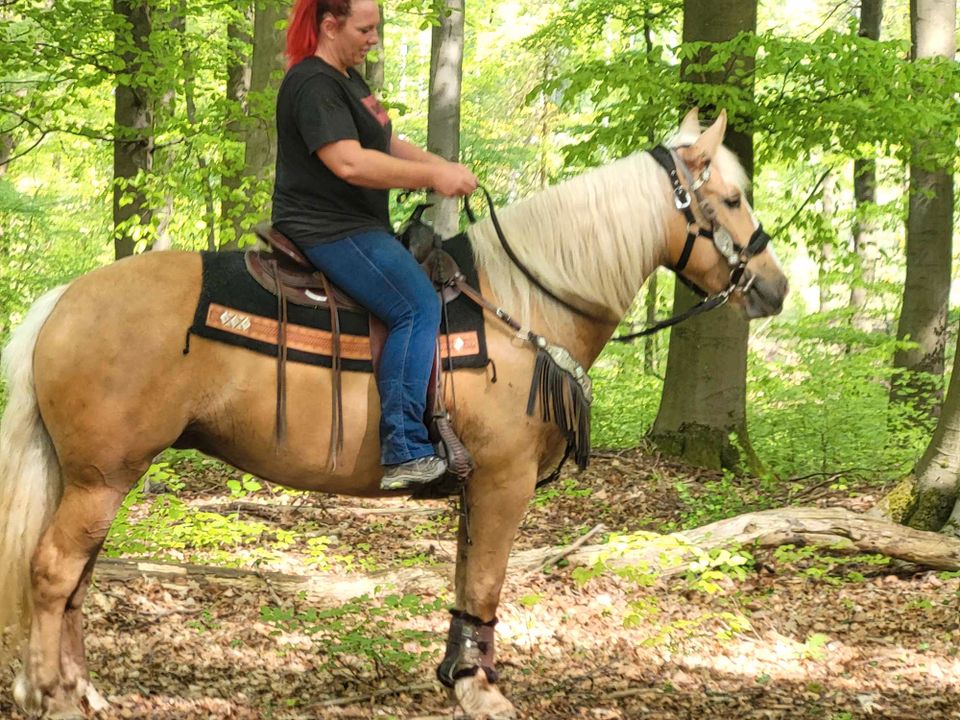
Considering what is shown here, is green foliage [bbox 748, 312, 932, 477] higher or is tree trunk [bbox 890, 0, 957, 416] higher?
tree trunk [bbox 890, 0, 957, 416]

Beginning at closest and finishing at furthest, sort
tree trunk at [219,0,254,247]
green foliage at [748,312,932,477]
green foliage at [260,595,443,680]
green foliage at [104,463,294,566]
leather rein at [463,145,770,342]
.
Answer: leather rein at [463,145,770,342] → green foliage at [260,595,443,680] → green foliage at [104,463,294,566] → tree trunk at [219,0,254,247] → green foliage at [748,312,932,477]

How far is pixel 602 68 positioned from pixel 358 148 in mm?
5326

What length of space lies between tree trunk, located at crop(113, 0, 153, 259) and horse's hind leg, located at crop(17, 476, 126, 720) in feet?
17.0

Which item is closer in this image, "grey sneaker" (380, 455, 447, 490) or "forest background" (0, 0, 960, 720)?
"grey sneaker" (380, 455, 447, 490)

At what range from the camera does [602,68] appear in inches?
343

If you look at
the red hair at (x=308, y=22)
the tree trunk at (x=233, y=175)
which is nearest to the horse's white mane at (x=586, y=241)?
the red hair at (x=308, y=22)

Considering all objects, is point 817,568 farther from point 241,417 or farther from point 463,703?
point 241,417

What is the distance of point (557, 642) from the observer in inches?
224

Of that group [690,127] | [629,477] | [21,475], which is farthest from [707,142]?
[629,477]

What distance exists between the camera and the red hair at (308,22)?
4008mm

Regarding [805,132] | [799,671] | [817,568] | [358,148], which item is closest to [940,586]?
[817,568]

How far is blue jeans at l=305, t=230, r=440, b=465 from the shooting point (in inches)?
157

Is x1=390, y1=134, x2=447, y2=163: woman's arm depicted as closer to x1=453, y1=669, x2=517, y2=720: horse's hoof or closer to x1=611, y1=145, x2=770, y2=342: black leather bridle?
x1=611, y1=145, x2=770, y2=342: black leather bridle

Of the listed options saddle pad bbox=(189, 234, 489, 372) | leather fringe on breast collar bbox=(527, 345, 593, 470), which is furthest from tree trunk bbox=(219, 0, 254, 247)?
leather fringe on breast collar bbox=(527, 345, 593, 470)
